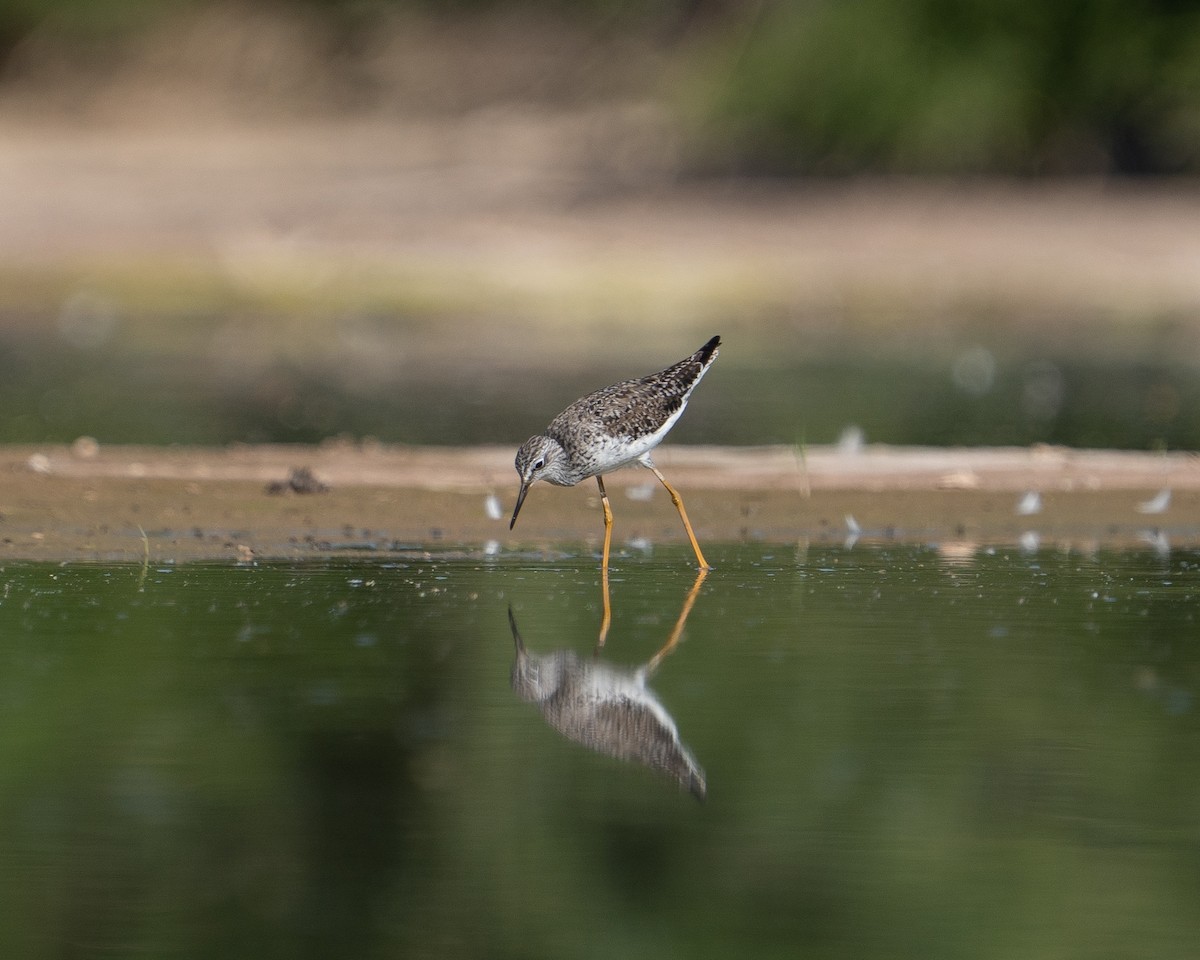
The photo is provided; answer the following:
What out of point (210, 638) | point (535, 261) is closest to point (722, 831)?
point (210, 638)

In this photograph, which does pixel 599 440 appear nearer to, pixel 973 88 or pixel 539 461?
pixel 539 461

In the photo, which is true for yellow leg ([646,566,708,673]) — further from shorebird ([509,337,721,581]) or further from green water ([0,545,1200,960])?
shorebird ([509,337,721,581])

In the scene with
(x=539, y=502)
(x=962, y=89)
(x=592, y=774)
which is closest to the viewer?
(x=592, y=774)

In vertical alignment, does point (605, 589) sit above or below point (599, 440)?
below

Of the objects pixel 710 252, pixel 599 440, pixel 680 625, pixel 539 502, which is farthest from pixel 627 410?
pixel 710 252

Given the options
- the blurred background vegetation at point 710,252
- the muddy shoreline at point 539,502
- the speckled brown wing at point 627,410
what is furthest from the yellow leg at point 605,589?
the blurred background vegetation at point 710,252

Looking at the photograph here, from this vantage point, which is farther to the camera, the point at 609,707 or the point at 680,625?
the point at 680,625

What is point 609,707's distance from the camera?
8406 millimetres

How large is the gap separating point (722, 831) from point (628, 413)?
465 centimetres

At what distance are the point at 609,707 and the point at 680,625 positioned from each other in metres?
1.57

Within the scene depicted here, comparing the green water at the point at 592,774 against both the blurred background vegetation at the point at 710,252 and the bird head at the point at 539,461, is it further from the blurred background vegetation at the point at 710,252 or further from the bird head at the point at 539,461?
the blurred background vegetation at the point at 710,252

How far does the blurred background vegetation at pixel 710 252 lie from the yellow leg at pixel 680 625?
6.34 metres

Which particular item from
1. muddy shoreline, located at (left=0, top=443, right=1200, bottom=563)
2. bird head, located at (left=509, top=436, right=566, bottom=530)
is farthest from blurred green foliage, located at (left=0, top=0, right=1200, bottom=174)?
bird head, located at (left=509, top=436, right=566, bottom=530)

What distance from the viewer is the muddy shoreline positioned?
12.5 m
